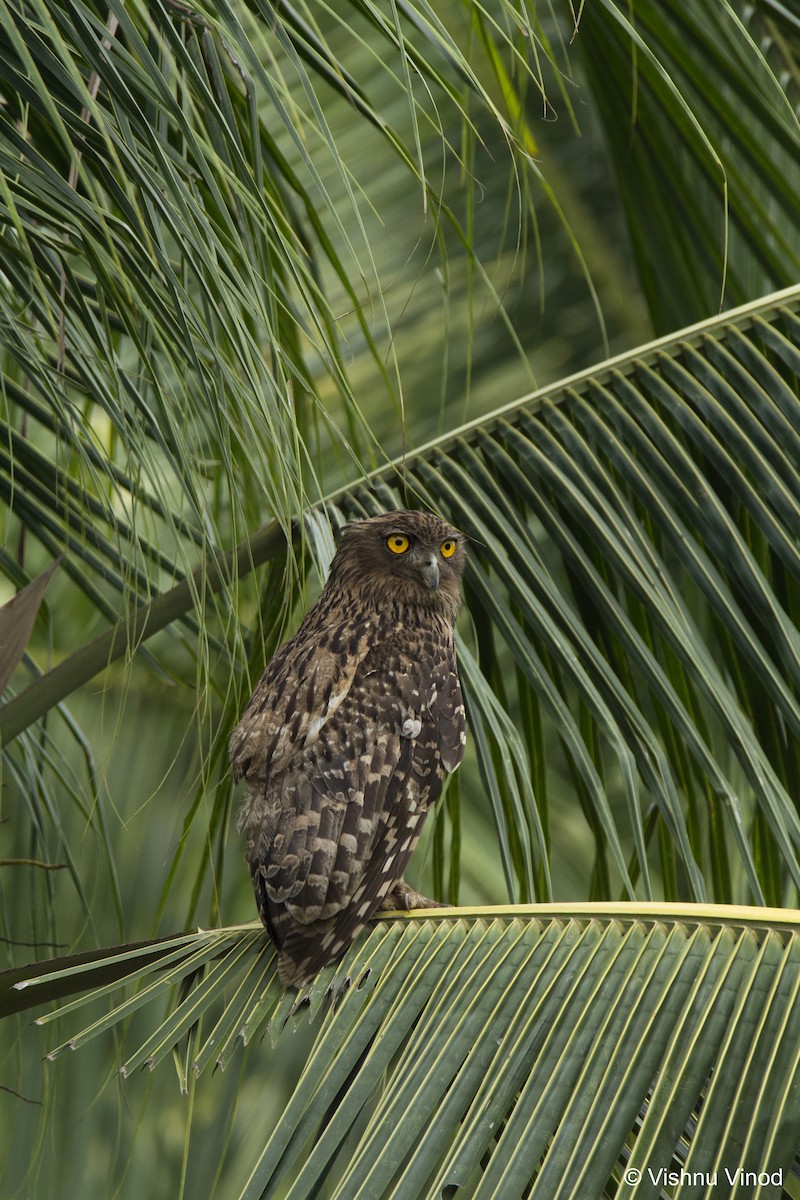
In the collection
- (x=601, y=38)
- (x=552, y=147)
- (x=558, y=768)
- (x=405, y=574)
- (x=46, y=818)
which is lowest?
(x=558, y=768)

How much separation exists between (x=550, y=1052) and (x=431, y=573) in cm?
144

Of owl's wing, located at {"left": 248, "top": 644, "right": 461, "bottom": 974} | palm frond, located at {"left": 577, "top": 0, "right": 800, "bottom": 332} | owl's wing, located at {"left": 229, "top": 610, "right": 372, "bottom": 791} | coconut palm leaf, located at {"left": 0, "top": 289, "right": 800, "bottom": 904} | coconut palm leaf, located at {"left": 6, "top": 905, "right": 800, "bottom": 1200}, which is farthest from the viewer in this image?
palm frond, located at {"left": 577, "top": 0, "right": 800, "bottom": 332}

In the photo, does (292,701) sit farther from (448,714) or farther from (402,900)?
(402,900)

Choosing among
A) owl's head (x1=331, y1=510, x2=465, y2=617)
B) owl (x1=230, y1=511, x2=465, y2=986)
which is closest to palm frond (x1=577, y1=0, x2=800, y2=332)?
owl's head (x1=331, y1=510, x2=465, y2=617)

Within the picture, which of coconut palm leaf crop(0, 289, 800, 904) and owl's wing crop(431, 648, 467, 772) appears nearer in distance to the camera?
coconut palm leaf crop(0, 289, 800, 904)

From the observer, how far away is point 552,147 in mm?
4438

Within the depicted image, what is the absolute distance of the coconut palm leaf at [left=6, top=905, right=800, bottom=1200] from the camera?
126 cm

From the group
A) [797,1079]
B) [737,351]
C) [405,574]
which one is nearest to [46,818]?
[405,574]

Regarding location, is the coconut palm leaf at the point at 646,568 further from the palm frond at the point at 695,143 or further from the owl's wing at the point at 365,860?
the palm frond at the point at 695,143

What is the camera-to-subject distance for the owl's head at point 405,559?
2729 millimetres

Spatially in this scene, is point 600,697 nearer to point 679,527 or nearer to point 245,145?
point 679,527

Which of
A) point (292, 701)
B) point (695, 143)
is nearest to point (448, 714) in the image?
point (292, 701)

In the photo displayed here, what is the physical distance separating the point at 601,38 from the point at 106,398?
6.59 ft

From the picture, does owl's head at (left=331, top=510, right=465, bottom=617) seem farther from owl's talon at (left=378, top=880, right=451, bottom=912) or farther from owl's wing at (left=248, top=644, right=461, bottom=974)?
owl's talon at (left=378, top=880, right=451, bottom=912)
